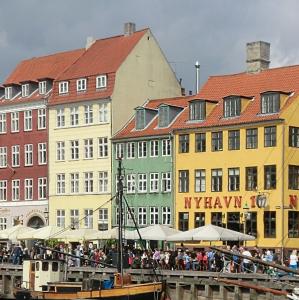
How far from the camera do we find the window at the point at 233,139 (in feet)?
209

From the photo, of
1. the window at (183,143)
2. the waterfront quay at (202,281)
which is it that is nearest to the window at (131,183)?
the window at (183,143)

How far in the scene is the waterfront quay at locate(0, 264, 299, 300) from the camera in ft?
136

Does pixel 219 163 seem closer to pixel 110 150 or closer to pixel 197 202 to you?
pixel 197 202

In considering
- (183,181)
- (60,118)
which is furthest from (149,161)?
(60,118)

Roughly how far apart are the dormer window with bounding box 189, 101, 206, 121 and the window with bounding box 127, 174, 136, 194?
6.78 meters

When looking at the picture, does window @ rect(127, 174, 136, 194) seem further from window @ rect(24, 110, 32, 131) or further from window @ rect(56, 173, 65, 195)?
window @ rect(24, 110, 32, 131)

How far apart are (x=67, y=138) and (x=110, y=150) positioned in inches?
203

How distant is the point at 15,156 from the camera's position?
80.3 m

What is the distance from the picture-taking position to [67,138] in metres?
76.5

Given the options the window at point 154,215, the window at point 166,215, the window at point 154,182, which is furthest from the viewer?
the window at point 154,182

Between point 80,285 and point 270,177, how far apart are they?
19.7 metres

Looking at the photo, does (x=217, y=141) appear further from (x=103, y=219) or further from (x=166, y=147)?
(x=103, y=219)

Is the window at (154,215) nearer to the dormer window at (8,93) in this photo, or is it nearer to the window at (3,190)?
the window at (3,190)

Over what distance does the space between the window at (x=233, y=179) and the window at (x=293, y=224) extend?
13.2ft
